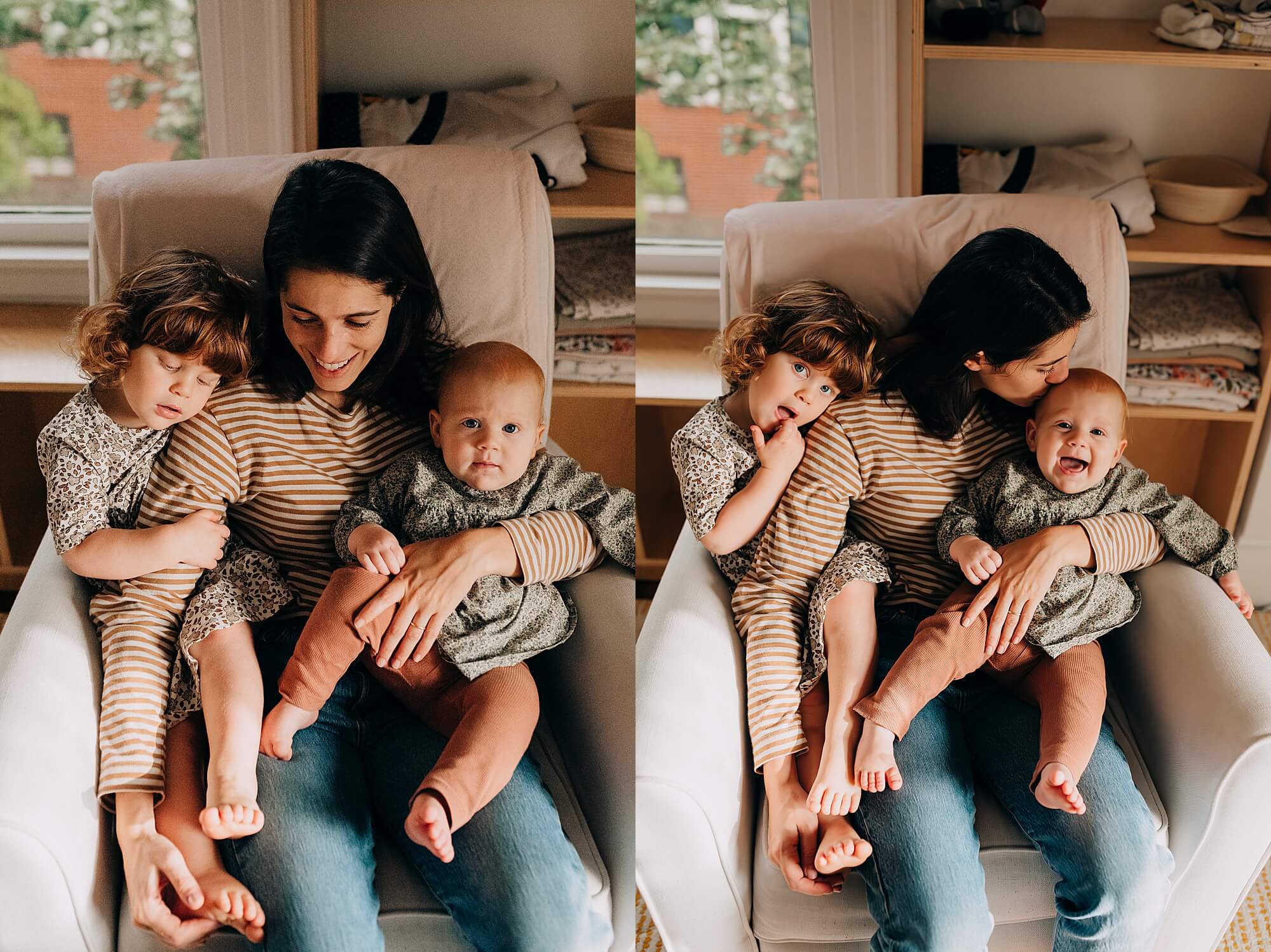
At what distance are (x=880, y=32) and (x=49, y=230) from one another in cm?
110

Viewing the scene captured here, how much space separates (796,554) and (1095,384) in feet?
1.34

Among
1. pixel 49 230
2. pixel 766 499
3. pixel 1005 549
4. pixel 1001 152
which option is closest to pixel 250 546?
pixel 49 230

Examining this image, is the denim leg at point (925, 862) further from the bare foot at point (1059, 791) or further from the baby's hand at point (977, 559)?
the baby's hand at point (977, 559)

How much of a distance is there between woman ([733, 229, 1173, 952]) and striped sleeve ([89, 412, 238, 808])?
61 centimetres

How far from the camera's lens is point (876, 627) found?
4.24 feet

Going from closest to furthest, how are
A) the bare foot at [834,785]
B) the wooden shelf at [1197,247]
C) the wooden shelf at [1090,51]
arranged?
the bare foot at [834,785], the wooden shelf at [1090,51], the wooden shelf at [1197,247]

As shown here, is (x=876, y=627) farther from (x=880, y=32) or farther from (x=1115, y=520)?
(x=880, y=32)

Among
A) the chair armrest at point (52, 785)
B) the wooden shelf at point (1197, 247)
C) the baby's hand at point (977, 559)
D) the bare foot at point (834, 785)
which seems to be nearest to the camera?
the chair armrest at point (52, 785)

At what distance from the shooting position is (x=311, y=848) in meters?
0.97

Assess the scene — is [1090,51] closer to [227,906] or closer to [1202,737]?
[1202,737]

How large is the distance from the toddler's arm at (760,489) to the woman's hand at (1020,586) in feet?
0.88

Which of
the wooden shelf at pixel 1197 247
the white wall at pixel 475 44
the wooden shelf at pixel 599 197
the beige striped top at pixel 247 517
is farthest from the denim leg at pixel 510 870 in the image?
the wooden shelf at pixel 1197 247

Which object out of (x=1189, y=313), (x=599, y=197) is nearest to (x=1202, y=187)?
(x=1189, y=313)

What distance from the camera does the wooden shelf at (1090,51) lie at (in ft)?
4.85
